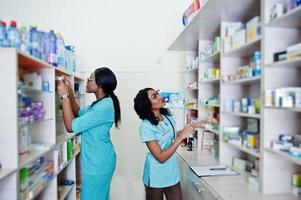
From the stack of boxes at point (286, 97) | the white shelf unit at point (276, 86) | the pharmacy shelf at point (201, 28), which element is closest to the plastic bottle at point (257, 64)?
the white shelf unit at point (276, 86)

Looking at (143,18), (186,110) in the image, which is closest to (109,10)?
(143,18)

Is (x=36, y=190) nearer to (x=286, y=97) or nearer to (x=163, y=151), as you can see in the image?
(x=163, y=151)

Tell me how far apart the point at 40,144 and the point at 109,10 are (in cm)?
220

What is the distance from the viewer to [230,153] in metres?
2.19

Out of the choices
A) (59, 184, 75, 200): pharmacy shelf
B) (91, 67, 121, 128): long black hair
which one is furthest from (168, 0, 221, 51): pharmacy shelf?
(59, 184, 75, 200): pharmacy shelf

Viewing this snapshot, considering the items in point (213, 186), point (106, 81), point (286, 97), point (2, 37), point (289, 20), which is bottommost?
point (213, 186)

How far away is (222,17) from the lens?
2.06 m

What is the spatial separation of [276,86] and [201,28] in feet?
3.68

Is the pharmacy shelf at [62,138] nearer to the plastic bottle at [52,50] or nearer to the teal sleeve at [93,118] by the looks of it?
the teal sleeve at [93,118]

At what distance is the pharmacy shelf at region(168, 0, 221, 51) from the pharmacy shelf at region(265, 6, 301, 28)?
0.45 metres

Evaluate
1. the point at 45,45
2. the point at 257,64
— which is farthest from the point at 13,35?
the point at 257,64

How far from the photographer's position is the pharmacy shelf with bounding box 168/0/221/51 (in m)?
1.89

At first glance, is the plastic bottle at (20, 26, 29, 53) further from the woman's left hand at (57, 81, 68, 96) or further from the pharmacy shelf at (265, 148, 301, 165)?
the pharmacy shelf at (265, 148, 301, 165)

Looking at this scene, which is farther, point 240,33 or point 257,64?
point 240,33
